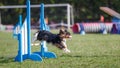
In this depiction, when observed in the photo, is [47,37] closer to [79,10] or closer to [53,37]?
[53,37]

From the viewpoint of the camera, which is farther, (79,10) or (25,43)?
(79,10)

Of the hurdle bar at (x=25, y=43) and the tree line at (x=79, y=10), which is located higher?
the hurdle bar at (x=25, y=43)

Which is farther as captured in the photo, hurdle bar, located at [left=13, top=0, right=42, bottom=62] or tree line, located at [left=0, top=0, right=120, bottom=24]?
tree line, located at [left=0, top=0, right=120, bottom=24]

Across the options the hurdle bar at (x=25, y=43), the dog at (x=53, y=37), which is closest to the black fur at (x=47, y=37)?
the dog at (x=53, y=37)

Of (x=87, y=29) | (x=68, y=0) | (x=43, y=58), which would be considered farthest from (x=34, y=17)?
(x=43, y=58)

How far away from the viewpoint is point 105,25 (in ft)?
86.6

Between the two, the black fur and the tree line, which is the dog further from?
the tree line

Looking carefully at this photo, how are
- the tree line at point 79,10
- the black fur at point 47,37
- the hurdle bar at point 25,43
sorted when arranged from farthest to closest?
the tree line at point 79,10 < the black fur at point 47,37 < the hurdle bar at point 25,43

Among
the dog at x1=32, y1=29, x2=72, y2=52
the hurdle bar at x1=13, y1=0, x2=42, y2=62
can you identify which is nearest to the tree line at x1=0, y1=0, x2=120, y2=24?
the dog at x1=32, y1=29, x2=72, y2=52

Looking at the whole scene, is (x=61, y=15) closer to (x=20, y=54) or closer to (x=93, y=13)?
(x=93, y=13)

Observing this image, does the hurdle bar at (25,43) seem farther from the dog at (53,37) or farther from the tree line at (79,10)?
the tree line at (79,10)

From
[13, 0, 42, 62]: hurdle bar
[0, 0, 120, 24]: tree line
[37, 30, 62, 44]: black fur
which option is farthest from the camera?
[0, 0, 120, 24]: tree line

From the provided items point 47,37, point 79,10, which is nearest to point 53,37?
point 47,37

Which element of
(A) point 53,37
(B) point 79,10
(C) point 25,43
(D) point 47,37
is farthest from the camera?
(B) point 79,10
